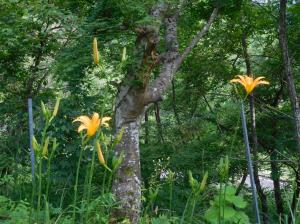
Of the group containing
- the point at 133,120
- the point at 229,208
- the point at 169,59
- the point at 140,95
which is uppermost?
the point at 169,59

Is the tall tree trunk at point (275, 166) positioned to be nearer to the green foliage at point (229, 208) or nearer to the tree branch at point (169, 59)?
the tree branch at point (169, 59)

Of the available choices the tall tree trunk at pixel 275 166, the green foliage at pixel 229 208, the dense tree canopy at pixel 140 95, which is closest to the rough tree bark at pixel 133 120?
the dense tree canopy at pixel 140 95

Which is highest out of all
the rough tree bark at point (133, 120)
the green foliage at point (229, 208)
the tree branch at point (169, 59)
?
the tree branch at point (169, 59)

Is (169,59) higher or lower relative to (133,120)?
higher

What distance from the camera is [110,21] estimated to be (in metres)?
5.69

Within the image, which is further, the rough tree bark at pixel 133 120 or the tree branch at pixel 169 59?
the tree branch at pixel 169 59

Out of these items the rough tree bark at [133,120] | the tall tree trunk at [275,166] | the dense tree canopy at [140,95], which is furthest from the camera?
the tall tree trunk at [275,166]

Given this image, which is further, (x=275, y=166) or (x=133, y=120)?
(x=275, y=166)

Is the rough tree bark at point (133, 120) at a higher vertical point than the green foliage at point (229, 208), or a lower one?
higher

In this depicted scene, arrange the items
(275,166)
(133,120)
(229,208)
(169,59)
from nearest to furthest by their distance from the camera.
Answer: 1. (229,208)
2. (133,120)
3. (169,59)
4. (275,166)

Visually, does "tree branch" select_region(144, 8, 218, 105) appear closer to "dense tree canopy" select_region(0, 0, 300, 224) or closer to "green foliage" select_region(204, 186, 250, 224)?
"dense tree canopy" select_region(0, 0, 300, 224)

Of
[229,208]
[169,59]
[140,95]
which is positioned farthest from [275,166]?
[229,208]

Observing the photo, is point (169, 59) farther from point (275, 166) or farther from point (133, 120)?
point (275, 166)

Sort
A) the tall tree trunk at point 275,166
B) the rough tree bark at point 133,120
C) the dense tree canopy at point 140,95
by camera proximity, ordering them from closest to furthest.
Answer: the dense tree canopy at point 140,95
the rough tree bark at point 133,120
the tall tree trunk at point 275,166
